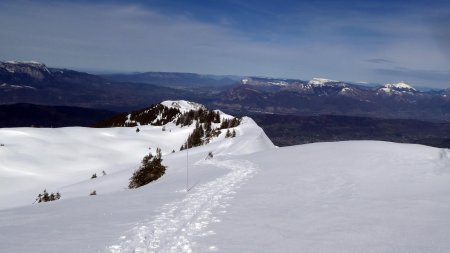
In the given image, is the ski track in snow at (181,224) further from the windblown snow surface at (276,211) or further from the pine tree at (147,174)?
the pine tree at (147,174)

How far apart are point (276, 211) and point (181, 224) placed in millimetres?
3912

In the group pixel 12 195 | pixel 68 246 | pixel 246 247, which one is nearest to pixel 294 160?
pixel 246 247

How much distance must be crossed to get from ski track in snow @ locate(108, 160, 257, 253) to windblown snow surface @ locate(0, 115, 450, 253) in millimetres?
34

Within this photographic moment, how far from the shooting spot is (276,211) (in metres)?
14.5

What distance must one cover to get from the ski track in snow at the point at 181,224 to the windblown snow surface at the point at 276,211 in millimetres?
34

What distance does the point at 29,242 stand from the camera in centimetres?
1045

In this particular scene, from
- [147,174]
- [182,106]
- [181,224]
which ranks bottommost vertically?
[147,174]

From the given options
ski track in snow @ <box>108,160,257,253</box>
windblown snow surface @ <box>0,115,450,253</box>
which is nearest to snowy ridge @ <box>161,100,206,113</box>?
windblown snow surface @ <box>0,115,450,253</box>

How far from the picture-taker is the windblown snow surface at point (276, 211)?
418 inches

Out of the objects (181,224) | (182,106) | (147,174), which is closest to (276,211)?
(181,224)

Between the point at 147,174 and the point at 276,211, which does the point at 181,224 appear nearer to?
the point at 276,211

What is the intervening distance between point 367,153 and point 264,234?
16.8 metres

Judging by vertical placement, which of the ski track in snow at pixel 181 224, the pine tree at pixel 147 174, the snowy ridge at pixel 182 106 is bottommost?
the pine tree at pixel 147 174

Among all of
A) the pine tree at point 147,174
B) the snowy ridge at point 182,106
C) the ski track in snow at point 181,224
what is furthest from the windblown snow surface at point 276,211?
the snowy ridge at point 182,106
